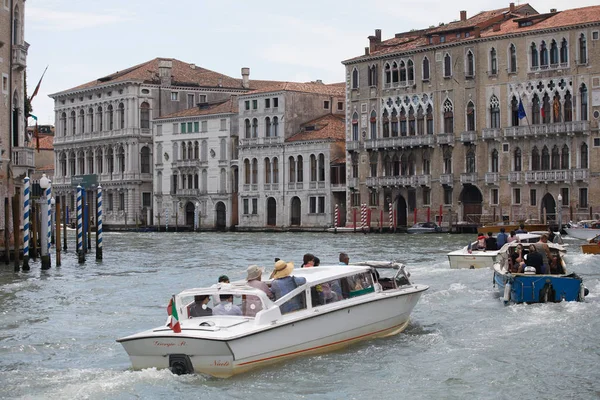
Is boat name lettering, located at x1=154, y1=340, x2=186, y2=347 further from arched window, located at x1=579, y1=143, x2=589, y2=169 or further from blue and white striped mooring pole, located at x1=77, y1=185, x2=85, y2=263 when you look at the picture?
arched window, located at x1=579, y1=143, x2=589, y2=169

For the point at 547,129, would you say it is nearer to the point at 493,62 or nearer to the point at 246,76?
the point at 493,62

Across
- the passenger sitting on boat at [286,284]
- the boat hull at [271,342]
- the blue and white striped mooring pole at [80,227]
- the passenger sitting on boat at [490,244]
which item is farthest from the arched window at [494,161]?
the passenger sitting on boat at [286,284]

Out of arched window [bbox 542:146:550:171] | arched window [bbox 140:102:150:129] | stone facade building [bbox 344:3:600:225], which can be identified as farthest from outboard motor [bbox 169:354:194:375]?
arched window [bbox 140:102:150:129]

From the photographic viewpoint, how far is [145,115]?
78875mm

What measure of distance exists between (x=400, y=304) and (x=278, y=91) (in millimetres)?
53152

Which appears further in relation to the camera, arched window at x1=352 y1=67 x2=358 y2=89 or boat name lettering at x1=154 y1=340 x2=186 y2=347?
arched window at x1=352 y1=67 x2=358 y2=89

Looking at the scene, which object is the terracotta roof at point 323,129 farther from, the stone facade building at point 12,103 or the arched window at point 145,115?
the stone facade building at point 12,103

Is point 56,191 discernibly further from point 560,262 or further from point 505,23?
point 560,262

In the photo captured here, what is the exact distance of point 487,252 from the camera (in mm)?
27719

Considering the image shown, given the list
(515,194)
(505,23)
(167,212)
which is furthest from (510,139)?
(167,212)

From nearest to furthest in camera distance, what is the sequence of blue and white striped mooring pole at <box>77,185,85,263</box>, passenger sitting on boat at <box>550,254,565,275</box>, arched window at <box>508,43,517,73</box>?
passenger sitting on boat at <box>550,254,565,275</box>, blue and white striped mooring pole at <box>77,185,85,263</box>, arched window at <box>508,43,517,73</box>

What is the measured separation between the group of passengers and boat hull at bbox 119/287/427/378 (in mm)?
239

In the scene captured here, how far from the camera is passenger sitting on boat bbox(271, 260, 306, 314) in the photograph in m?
14.4

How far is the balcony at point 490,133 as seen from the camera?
189 ft
